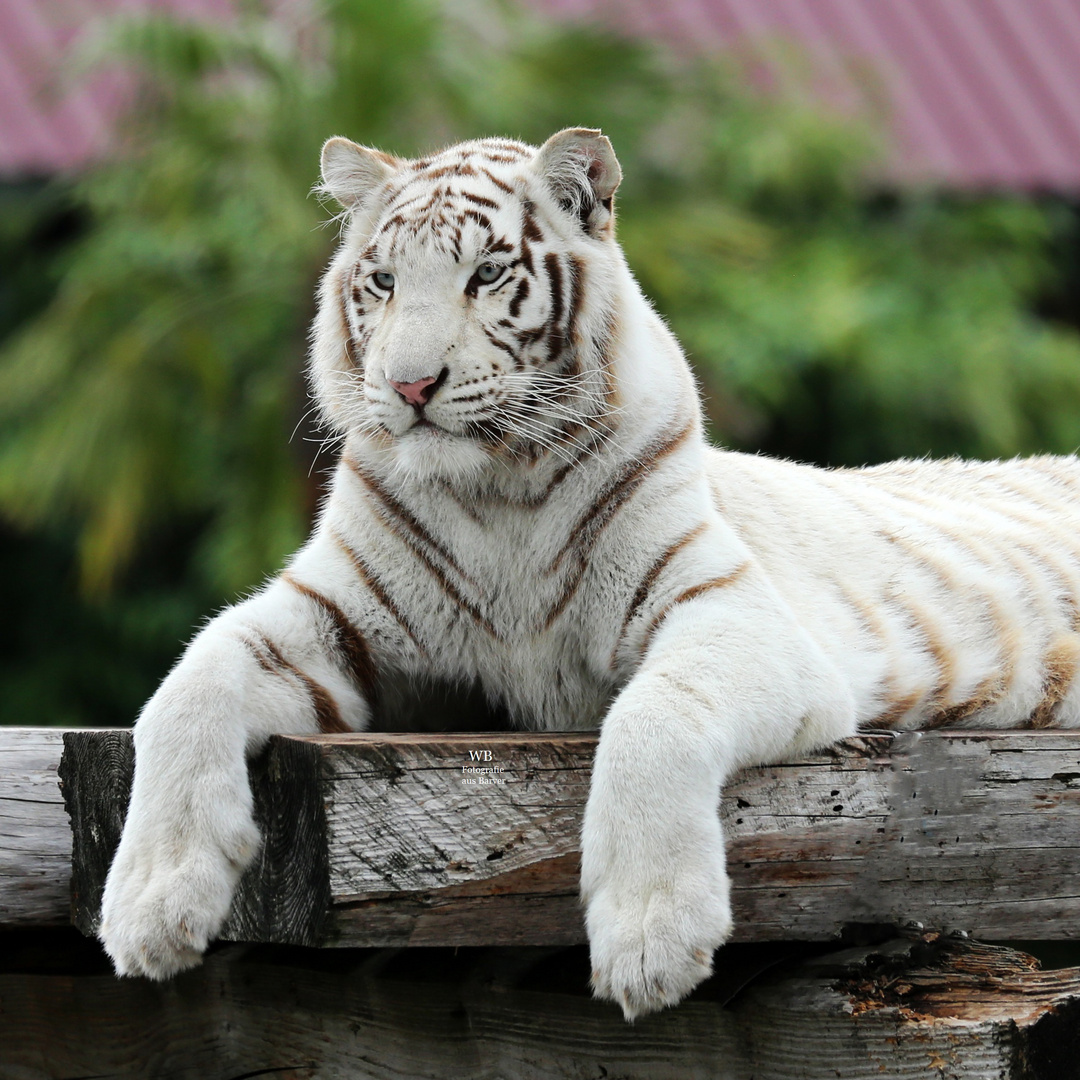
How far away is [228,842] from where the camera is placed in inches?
79.0

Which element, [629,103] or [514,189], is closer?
[514,189]

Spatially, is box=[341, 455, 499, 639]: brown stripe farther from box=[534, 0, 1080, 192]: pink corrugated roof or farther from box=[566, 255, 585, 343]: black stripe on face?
box=[534, 0, 1080, 192]: pink corrugated roof

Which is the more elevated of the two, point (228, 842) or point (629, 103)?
point (228, 842)

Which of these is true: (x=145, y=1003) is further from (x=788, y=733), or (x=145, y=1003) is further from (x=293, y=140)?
(x=293, y=140)

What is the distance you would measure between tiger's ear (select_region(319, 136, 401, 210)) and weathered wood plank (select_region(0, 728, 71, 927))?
1.20 m

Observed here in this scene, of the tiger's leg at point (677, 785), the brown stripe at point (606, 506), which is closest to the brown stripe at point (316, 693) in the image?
the brown stripe at point (606, 506)

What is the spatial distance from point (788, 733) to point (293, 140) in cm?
591

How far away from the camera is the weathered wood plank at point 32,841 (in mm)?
2521

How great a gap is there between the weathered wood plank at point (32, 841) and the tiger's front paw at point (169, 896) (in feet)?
1.82

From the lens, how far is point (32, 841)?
253 centimetres

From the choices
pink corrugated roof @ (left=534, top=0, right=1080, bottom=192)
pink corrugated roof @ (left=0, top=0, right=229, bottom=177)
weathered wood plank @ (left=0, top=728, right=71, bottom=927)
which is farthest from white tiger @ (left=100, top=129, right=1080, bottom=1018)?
pink corrugated roof @ (left=534, top=0, right=1080, bottom=192)

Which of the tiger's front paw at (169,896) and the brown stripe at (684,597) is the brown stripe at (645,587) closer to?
the brown stripe at (684,597)

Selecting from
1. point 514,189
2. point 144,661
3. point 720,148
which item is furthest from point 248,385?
point 514,189

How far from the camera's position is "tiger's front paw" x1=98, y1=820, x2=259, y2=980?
194 centimetres
